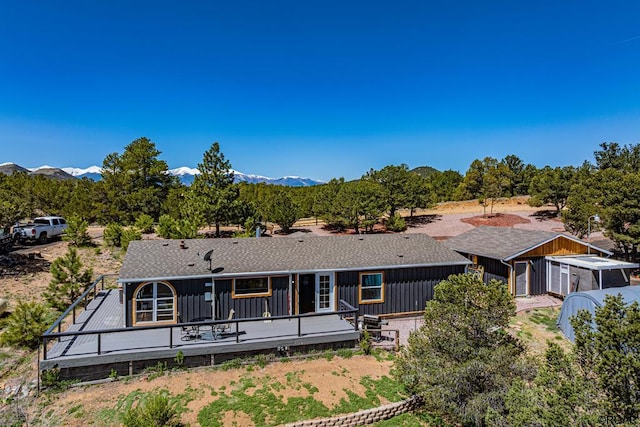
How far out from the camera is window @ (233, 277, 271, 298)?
514 inches

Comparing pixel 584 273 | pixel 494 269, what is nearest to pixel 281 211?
pixel 494 269

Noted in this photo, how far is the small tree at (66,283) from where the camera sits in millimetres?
14977

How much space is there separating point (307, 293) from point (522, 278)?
11251 mm

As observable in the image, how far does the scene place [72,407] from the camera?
869cm

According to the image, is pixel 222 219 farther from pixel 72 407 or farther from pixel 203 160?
pixel 72 407

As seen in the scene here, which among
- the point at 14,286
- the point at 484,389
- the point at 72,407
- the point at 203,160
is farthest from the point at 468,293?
the point at 203,160

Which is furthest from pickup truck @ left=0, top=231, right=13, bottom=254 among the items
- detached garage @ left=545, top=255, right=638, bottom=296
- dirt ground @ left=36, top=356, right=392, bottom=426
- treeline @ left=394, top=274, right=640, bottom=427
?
detached garage @ left=545, top=255, right=638, bottom=296

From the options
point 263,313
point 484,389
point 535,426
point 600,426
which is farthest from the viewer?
point 263,313

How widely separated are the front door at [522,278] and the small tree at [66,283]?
19627 millimetres

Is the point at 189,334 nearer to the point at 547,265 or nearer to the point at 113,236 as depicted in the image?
the point at 547,265

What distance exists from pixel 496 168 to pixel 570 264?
37951 mm

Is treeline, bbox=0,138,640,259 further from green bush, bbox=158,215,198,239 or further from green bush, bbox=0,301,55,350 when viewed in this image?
green bush, bbox=0,301,55,350

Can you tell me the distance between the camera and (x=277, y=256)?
14.5 metres

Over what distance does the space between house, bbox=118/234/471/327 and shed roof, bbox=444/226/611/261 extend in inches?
175
